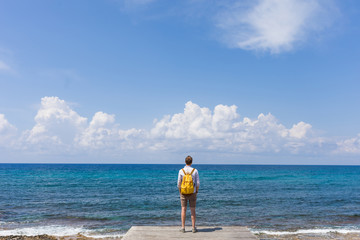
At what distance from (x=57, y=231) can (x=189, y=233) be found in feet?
28.3

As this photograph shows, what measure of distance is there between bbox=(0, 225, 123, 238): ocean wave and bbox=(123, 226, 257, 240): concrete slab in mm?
4905

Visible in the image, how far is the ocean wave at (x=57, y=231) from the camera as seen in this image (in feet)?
43.1

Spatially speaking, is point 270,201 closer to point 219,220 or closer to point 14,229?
point 219,220

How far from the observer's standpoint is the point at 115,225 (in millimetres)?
15164

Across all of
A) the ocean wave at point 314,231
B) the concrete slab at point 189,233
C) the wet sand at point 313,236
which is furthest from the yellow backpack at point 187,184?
the ocean wave at point 314,231

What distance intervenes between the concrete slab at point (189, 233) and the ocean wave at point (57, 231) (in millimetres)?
4905

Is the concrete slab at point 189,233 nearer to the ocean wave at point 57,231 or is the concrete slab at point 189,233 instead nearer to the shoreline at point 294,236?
the shoreline at point 294,236

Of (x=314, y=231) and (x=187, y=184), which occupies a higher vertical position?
(x=187, y=184)

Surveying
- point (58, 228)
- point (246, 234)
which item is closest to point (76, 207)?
point (58, 228)

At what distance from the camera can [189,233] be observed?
8594mm

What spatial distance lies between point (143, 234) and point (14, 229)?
9.46m

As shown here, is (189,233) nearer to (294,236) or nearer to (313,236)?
(294,236)

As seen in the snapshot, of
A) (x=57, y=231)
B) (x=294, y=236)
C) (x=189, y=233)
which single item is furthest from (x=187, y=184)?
(x=57, y=231)

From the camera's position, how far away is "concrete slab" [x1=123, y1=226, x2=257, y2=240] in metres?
8.19
